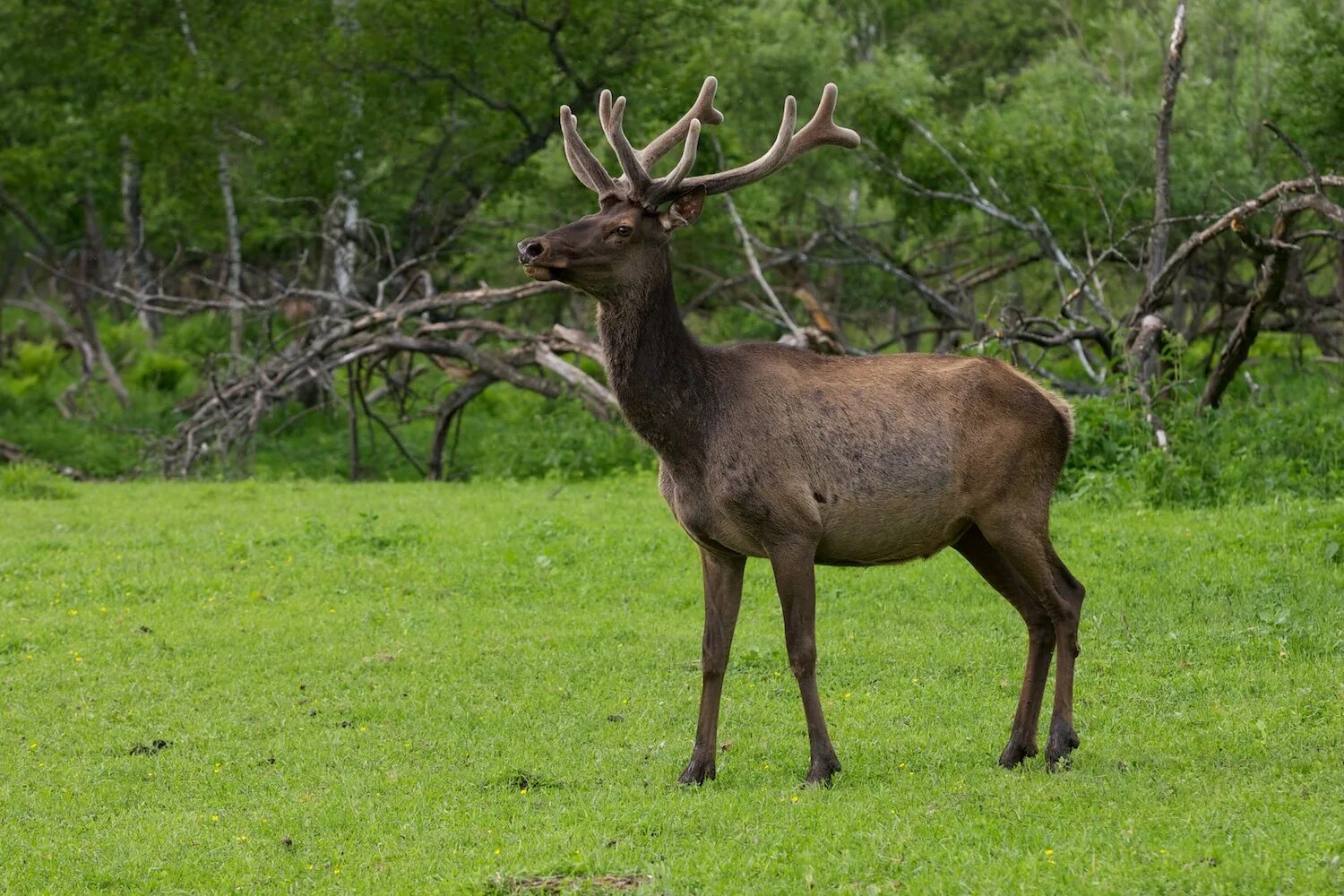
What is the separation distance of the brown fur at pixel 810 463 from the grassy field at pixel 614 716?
0.55 m

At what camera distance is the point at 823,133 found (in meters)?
8.01

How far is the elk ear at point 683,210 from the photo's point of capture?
24.2 ft

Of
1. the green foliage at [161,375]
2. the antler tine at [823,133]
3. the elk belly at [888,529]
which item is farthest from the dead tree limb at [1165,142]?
the green foliage at [161,375]

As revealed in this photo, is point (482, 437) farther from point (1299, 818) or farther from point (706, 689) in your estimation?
point (1299, 818)

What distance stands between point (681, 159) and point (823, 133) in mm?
978

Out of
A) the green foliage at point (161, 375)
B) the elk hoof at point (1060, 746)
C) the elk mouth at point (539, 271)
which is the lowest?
the green foliage at point (161, 375)

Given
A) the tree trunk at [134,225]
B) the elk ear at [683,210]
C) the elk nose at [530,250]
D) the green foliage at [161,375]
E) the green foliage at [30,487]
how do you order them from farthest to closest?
the tree trunk at [134,225] < the green foliage at [161,375] < the green foliage at [30,487] < the elk ear at [683,210] < the elk nose at [530,250]

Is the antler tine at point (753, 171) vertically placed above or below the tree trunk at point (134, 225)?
above

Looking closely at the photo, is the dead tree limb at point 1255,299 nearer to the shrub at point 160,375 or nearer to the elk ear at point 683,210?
the elk ear at point 683,210

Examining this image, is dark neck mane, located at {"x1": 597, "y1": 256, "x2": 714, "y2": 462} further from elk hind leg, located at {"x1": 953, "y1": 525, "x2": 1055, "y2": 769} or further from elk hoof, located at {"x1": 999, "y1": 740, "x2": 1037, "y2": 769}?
elk hoof, located at {"x1": 999, "y1": 740, "x2": 1037, "y2": 769}

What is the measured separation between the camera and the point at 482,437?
21078mm

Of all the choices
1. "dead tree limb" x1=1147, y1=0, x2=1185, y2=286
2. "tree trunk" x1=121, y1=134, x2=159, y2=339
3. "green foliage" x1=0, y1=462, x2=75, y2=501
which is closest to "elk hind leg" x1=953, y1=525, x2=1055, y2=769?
"dead tree limb" x1=1147, y1=0, x2=1185, y2=286

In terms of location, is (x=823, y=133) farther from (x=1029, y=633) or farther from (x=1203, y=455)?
(x=1203, y=455)

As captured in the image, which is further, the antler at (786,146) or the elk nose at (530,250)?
the antler at (786,146)
